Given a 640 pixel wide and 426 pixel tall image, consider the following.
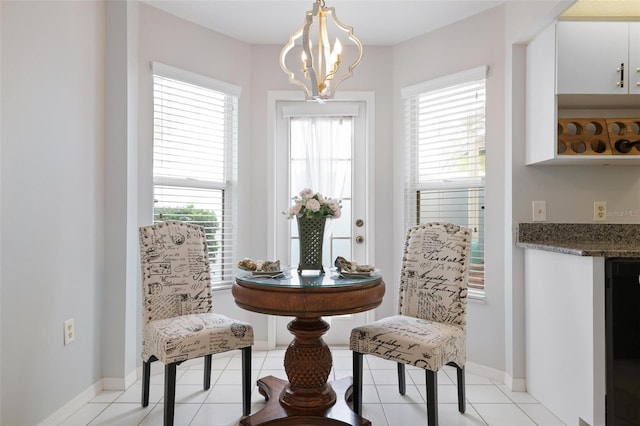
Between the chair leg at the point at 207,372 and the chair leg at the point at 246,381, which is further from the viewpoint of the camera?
the chair leg at the point at 207,372

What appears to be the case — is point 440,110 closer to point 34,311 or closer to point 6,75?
point 6,75

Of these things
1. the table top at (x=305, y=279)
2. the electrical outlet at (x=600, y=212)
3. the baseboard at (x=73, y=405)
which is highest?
the electrical outlet at (x=600, y=212)

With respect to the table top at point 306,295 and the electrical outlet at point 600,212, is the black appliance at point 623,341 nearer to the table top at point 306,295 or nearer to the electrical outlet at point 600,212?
the electrical outlet at point 600,212

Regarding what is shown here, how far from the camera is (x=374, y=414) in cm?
218

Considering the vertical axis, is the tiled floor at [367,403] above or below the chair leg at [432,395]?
below

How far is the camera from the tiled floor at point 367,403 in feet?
6.93

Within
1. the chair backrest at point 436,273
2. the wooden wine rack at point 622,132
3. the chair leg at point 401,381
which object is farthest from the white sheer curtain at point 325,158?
the wooden wine rack at point 622,132

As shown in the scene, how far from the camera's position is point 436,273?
7.56 ft

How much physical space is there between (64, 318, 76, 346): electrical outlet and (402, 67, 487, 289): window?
Answer: 2.44 meters

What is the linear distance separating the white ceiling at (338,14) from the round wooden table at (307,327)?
1912 mm

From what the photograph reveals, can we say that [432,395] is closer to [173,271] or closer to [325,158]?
[173,271]

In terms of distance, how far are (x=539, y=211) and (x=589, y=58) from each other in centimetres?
92

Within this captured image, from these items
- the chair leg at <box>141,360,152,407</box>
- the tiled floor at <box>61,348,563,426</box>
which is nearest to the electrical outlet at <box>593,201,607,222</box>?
the tiled floor at <box>61,348,563,426</box>

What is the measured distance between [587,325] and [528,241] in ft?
2.30
